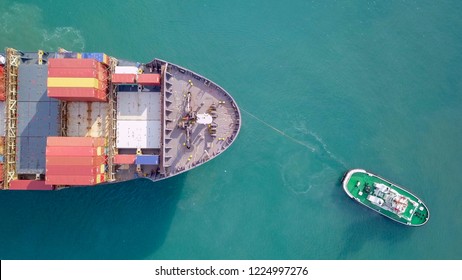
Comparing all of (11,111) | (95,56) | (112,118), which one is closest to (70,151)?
(112,118)

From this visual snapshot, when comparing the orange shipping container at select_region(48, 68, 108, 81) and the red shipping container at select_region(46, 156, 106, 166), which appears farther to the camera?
the orange shipping container at select_region(48, 68, 108, 81)

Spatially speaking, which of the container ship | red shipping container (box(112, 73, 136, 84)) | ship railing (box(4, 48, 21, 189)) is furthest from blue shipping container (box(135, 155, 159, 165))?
ship railing (box(4, 48, 21, 189))

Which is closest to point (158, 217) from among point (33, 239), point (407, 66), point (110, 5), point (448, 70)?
point (33, 239)

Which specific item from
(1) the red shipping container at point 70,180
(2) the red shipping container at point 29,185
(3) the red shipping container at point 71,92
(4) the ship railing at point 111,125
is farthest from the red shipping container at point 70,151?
(3) the red shipping container at point 71,92

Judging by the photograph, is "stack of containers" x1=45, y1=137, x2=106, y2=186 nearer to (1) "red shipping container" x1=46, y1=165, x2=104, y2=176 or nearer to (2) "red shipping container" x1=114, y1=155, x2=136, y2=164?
(1) "red shipping container" x1=46, y1=165, x2=104, y2=176

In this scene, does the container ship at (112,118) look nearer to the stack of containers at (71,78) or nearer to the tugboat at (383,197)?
the stack of containers at (71,78)

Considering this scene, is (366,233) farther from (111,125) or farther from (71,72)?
(71,72)
